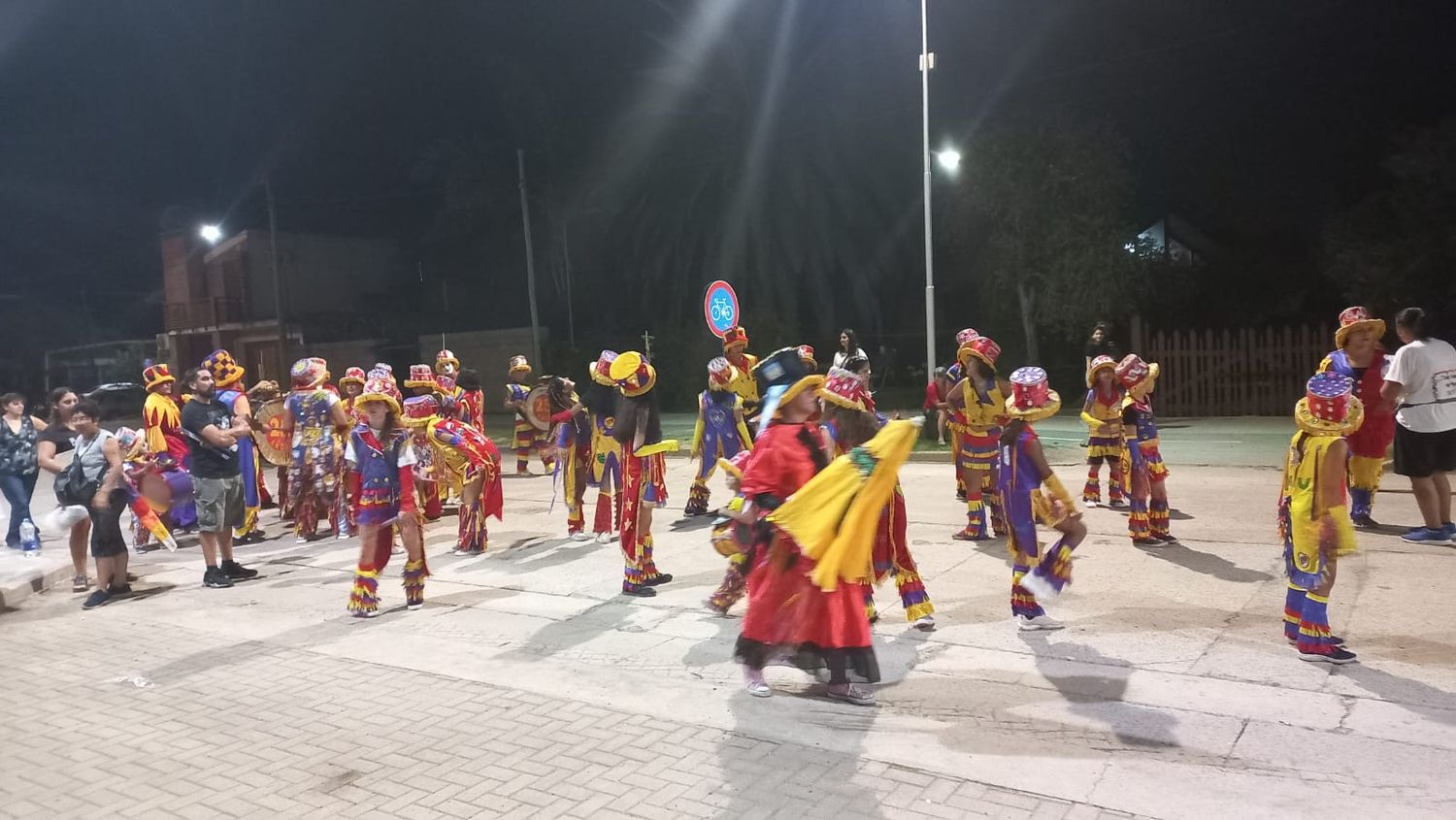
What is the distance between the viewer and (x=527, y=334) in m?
34.9

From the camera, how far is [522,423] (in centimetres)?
1515

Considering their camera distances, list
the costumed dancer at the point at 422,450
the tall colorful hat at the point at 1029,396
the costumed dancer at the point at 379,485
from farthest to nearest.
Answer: the costumed dancer at the point at 422,450 < the costumed dancer at the point at 379,485 < the tall colorful hat at the point at 1029,396

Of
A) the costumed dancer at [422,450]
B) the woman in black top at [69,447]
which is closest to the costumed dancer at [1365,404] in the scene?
the costumed dancer at [422,450]

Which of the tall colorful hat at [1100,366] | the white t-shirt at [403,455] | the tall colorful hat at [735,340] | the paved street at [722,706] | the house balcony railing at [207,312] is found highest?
the house balcony railing at [207,312]

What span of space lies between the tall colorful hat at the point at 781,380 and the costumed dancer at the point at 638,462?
2234mm

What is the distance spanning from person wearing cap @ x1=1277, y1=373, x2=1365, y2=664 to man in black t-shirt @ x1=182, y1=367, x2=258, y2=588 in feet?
27.8

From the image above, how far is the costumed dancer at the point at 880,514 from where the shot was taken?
5207mm

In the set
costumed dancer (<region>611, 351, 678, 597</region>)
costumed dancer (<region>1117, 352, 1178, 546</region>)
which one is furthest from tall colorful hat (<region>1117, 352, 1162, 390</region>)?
costumed dancer (<region>611, 351, 678, 597</region>)

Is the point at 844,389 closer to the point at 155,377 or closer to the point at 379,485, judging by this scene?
the point at 379,485

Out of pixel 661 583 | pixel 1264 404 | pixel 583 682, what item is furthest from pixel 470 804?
pixel 1264 404

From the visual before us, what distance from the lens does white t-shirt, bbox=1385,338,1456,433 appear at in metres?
7.95

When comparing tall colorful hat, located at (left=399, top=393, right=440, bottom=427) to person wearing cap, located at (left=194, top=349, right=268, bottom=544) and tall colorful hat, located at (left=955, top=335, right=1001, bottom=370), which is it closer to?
person wearing cap, located at (left=194, top=349, right=268, bottom=544)

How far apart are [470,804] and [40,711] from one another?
337 cm

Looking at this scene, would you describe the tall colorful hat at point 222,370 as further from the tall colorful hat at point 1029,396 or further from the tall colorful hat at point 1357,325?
the tall colorful hat at point 1357,325
